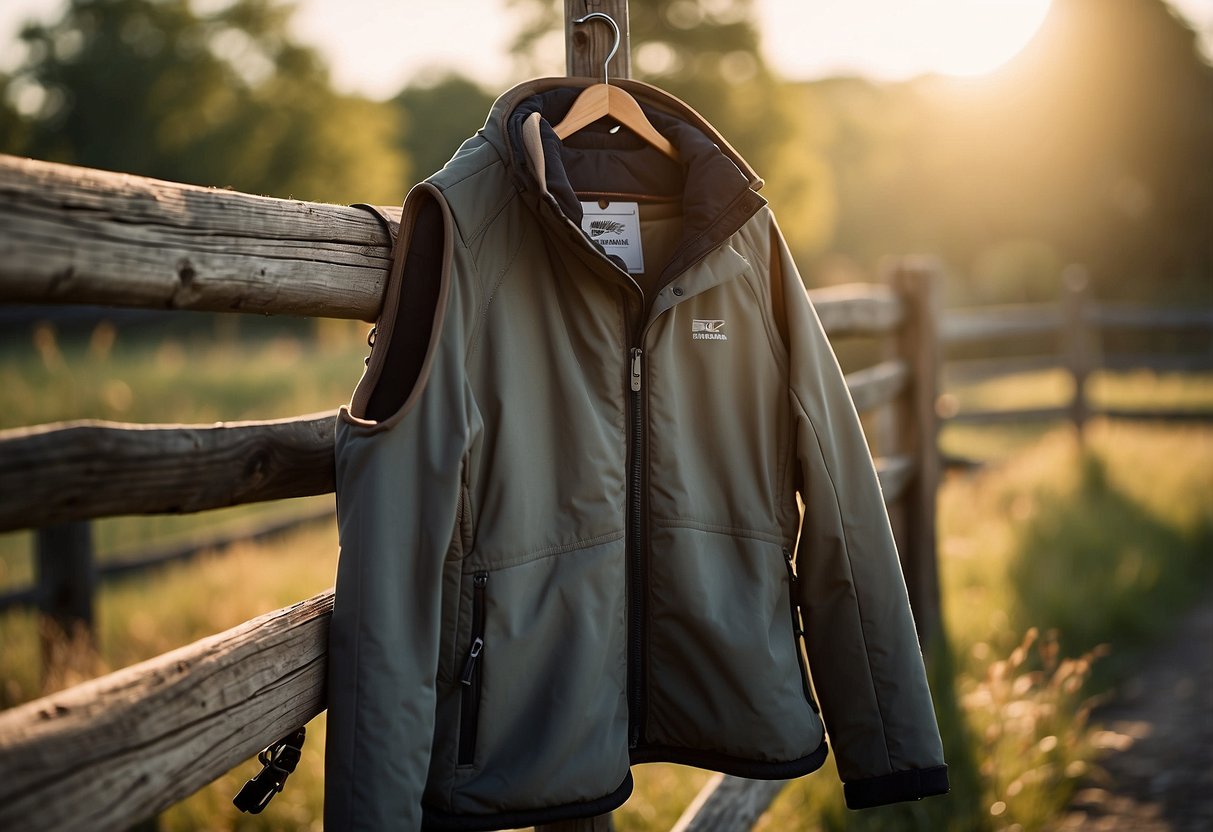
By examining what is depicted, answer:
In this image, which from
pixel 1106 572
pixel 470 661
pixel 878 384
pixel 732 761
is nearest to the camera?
pixel 470 661

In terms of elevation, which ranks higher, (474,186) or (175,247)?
(474,186)

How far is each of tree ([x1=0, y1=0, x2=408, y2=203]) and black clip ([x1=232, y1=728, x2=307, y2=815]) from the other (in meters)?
21.4

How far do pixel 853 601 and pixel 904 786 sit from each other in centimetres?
35

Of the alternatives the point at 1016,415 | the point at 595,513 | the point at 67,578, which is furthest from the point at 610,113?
the point at 1016,415

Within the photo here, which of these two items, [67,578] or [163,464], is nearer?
[163,464]

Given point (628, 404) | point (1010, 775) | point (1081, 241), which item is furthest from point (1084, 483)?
point (1081, 241)

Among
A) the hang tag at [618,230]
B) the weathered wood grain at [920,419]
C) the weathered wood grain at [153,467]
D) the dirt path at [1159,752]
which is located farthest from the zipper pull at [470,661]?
the weathered wood grain at [920,419]

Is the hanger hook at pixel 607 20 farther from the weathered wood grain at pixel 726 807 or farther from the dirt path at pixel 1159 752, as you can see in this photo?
the dirt path at pixel 1159 752

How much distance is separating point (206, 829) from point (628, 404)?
1.86 meters

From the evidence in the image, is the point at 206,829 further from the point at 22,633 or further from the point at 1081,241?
the point at 1081,241

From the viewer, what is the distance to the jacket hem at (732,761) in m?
1.71

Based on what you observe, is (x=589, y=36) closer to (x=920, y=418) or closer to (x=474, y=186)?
(x=474, y=186)

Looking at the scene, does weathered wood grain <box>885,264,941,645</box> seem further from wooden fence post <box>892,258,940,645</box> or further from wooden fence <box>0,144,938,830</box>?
wooden fence <box>0,144,938,830</box>

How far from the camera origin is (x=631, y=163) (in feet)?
6.11
